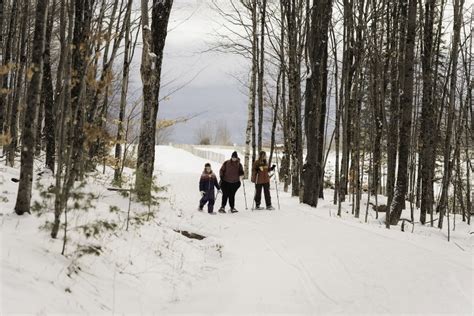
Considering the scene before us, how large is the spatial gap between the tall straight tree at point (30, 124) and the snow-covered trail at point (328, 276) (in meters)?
2.59

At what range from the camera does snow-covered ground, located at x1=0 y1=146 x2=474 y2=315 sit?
4.74m

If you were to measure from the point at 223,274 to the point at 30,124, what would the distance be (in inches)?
141

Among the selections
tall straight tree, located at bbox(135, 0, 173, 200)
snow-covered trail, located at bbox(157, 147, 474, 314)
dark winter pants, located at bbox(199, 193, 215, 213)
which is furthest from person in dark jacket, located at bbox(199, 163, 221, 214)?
snow-covered trail, located at bbox(157, 147, 474, 314)

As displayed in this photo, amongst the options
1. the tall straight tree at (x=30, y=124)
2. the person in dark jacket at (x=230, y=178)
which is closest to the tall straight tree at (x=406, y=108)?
the person in dark jacket at (x=230, y=178)

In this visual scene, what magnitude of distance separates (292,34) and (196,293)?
562 inches

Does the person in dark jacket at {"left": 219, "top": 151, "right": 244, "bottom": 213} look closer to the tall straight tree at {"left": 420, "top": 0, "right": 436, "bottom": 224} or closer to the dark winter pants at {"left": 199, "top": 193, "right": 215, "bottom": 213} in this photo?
the dark winter pants at {"left": 199, "top": 193, "right": 215, "bottom": 213}

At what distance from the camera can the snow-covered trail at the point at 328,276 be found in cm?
552

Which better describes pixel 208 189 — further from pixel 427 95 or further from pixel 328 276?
pixel 427 95

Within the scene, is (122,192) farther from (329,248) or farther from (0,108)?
(0,108)

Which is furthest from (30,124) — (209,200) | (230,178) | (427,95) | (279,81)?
(279,81)

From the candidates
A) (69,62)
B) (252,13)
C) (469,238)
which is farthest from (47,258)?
(252,13)

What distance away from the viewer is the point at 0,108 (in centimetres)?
1360

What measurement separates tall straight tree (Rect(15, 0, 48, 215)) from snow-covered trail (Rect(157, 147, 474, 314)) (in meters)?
2.59

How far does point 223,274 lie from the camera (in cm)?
688
